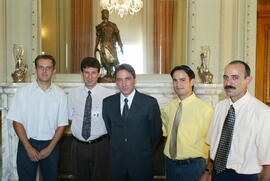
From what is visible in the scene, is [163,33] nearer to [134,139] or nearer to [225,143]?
[134,139]

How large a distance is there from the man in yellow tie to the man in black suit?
0.60 ft

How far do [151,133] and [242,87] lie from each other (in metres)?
0.85

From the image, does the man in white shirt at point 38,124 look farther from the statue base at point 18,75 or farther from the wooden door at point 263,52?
the wooden door at point 263,52

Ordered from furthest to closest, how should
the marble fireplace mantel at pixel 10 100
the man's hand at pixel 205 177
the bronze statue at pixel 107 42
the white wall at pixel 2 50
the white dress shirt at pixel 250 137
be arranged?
the bronze statue at pixel 107 42, the white wall at pixel 2 50, the marble fireplace mantel at pixel 10 100, the man's hand at pixel 205 177, the white dress shirt at pixel 250 137

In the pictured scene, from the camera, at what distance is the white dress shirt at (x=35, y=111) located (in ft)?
7.96

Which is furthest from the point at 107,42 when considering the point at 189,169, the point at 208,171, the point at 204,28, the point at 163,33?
the point at 208,171

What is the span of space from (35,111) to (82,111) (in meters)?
0.37

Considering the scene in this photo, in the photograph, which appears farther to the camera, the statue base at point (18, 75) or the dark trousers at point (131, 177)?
the statue base at point (18, 75)

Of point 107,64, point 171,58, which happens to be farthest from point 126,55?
point 171,58

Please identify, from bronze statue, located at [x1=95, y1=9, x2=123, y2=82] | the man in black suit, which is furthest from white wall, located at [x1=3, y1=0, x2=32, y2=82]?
the man in black suit

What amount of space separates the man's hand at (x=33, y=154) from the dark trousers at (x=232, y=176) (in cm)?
134

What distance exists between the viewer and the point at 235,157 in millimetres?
1715

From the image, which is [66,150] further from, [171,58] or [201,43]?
[201,43]

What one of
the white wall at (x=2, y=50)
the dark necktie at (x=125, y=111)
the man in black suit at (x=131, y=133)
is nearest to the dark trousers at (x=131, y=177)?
the man in black suit at (x=131, y=133)
